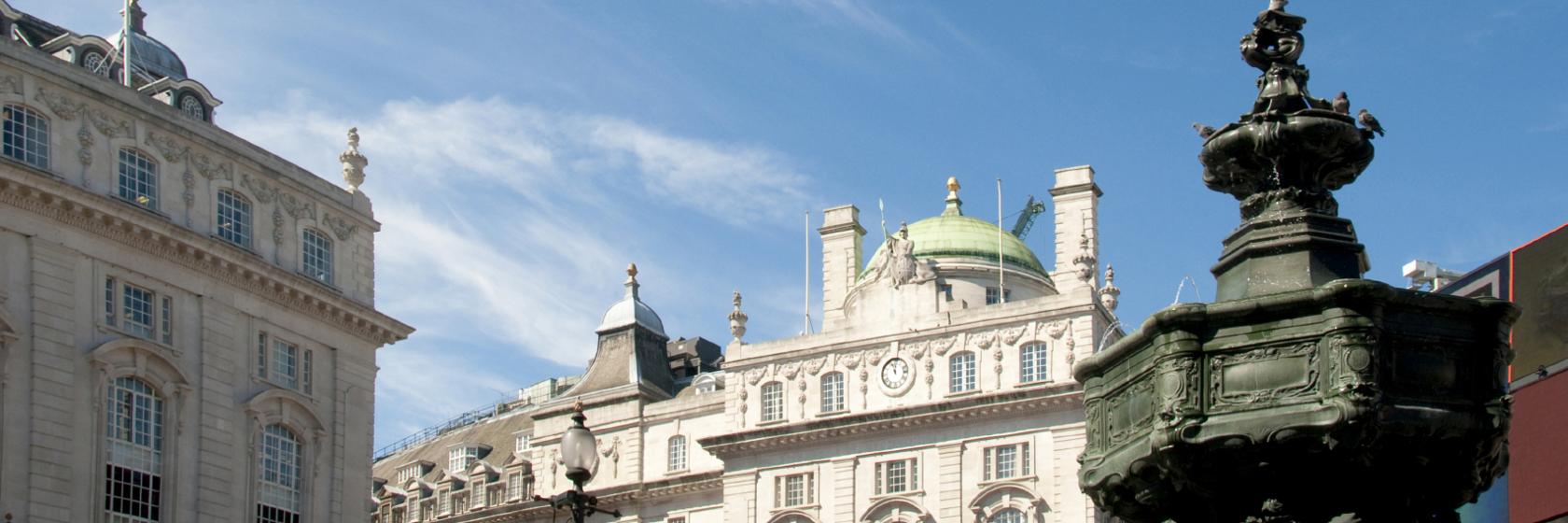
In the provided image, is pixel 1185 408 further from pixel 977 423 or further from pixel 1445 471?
pixel 977 423

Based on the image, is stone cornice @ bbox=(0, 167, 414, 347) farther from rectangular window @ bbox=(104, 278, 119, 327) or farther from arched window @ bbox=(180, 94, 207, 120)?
arched window @ bbox=(180, 94, 207, 120)

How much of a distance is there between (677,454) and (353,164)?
2428 cm

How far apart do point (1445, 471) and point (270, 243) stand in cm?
4936

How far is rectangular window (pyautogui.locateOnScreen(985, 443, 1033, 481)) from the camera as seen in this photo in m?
77.6

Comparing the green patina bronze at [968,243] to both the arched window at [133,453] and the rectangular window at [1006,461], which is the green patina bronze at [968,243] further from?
the arched window at [133,453]

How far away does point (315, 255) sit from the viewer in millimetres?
65375

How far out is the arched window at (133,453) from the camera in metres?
56.6

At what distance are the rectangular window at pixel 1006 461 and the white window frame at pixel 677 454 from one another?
1486 centimetres

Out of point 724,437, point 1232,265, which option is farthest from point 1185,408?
point 724,437

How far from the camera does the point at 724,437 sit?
83.1 m

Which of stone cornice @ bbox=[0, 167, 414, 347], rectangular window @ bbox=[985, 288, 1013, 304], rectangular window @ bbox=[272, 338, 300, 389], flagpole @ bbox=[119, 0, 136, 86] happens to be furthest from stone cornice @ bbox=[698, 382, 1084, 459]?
flagpole @ bbox=[119, 0, 136, 86]

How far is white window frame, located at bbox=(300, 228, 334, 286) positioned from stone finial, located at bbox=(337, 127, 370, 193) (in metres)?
2.59

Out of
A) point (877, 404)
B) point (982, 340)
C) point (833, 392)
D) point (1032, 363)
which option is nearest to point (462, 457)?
point (833, 392)

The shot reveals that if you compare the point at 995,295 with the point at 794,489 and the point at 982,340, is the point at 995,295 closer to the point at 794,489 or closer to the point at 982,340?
the point at 982,340
